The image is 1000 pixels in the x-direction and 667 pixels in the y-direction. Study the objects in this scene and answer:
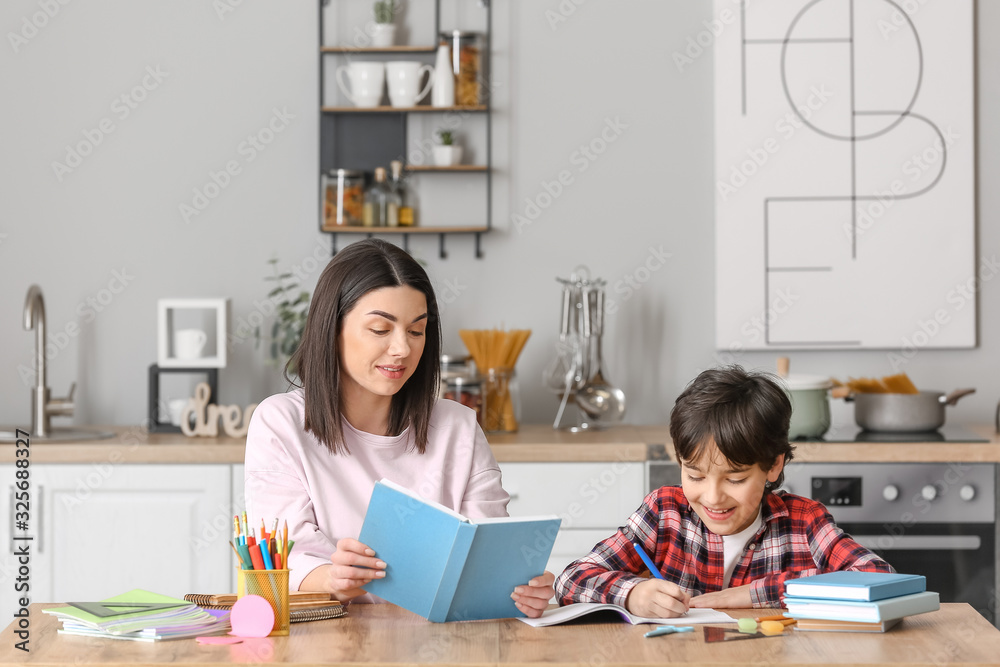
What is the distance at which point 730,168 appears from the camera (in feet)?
10.5

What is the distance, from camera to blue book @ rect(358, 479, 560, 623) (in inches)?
55.7

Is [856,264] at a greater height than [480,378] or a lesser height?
greater

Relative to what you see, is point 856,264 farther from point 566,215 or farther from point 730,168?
point 566,215

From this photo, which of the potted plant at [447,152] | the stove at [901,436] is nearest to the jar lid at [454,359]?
the potted plant at [447,152]

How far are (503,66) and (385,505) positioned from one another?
6.84 feet

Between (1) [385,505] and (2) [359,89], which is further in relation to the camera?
(2) [359,89]

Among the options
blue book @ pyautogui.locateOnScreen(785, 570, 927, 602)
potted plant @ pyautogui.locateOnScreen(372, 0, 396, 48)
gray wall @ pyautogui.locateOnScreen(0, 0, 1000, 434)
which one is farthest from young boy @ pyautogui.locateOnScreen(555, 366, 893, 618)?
potted plant @ pyautogui.locateOnScreen(372, 0, 396, 48)

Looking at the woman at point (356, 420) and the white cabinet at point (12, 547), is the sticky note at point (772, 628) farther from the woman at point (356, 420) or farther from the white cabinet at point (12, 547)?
the white cabinet at point (12, 547)

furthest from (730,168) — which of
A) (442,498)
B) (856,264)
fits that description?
(442,498)

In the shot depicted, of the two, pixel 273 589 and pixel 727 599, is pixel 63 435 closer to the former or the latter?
pixel 273 589

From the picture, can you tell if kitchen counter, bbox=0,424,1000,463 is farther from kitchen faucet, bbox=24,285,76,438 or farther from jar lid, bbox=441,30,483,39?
jar lid, bbox=441,30,483,39

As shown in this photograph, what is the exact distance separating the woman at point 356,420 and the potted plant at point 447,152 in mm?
1361

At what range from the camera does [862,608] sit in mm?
1413

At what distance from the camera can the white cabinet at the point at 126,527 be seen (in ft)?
9.05
